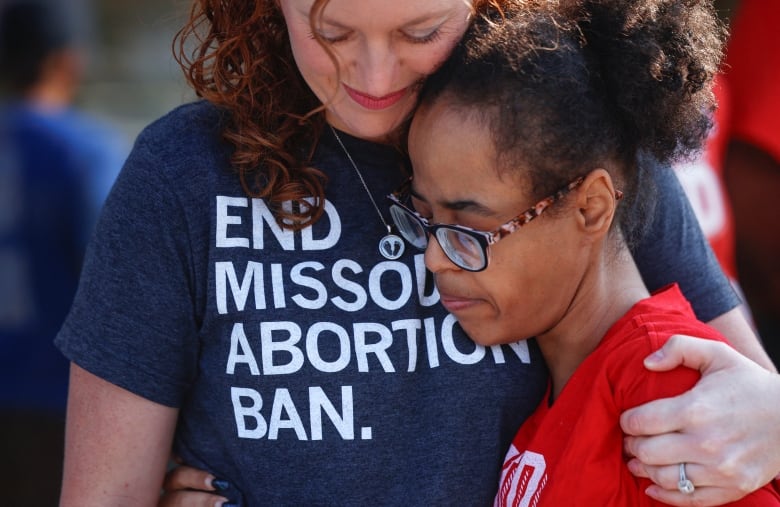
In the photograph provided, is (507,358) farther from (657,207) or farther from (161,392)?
(161,392)

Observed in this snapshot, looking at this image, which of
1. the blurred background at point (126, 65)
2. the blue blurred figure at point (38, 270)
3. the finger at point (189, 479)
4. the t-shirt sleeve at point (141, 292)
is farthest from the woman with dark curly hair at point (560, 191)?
the blurred background at point (126, 65)

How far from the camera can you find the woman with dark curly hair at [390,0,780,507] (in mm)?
1714

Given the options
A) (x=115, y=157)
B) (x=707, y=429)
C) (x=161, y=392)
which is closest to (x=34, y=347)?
(x=115, y=157)

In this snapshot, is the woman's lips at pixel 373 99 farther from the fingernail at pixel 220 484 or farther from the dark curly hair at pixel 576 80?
the fingernail at pixel 220 484

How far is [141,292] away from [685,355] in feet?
2.89

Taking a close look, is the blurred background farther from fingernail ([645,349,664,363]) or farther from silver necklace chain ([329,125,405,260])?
fingernail ([645,349,664,363])

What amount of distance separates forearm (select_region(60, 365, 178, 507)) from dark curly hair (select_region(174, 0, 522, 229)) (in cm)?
41

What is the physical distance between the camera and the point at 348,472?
5.85ft

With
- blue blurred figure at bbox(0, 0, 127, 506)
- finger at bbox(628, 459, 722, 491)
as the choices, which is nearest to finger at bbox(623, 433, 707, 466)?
finger at bbox(628, 459, 722, 491)

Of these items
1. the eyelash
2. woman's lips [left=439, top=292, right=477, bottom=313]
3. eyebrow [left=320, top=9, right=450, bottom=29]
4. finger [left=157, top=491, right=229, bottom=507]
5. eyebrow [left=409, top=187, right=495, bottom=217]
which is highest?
eyebrow [left=320, top=9, right=450, bottom=29]

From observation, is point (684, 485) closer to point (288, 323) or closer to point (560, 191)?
point (560, 191)

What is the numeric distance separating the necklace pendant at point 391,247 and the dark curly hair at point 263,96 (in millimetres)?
123

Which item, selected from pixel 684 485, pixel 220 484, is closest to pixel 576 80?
pixel 684 485

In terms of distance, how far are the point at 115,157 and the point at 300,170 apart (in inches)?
98.4
